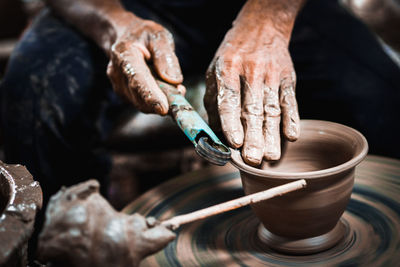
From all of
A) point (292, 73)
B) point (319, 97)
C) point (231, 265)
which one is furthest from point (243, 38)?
point (231, 265)

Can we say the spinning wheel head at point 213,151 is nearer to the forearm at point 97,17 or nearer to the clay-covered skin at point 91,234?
the clay-covered skin at point 91,234

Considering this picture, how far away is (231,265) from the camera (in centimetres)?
105

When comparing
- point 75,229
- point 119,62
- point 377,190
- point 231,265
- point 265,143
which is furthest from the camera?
point 119,62

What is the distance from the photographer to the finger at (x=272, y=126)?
3.74 ft

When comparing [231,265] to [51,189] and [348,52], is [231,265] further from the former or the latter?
[348,52]

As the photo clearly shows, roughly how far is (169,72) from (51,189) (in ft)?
2.37

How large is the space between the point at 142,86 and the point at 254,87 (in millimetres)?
314

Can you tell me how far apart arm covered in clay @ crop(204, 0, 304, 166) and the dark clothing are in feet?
1.30

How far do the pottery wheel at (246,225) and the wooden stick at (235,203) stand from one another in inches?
7.9

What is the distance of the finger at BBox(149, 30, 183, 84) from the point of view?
1337 mm

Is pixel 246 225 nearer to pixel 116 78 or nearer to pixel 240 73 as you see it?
pixel 240 73

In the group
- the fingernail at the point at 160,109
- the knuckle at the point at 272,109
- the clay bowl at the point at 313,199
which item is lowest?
the clay bowl at the point at 313,199

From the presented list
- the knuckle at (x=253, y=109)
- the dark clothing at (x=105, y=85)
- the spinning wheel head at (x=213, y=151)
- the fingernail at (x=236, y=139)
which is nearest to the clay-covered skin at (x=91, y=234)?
the spinning wheel head at (x=213, y=151)

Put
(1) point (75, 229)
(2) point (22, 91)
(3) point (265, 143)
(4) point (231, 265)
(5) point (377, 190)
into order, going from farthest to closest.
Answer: (2) point (22, 91) < (5) point (377, 190) < (3) point (265, 143) < (4) point (231, 265) < (1) point (75, 229)
